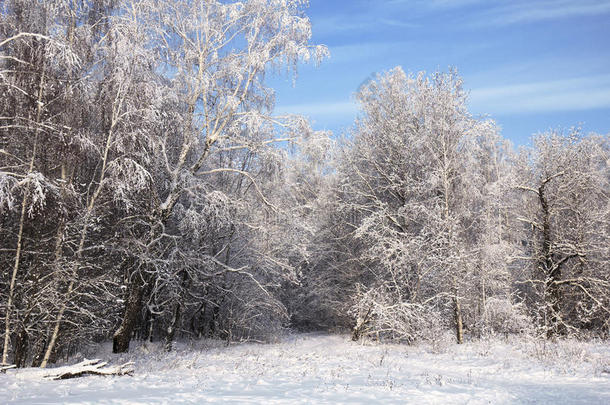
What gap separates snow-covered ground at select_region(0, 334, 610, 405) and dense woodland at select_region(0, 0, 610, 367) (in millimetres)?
2292

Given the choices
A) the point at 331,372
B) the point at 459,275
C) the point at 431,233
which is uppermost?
the point at 431,233

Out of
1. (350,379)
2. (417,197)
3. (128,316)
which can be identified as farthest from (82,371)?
(417,197)

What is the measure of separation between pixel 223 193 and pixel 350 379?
7651 millimetres

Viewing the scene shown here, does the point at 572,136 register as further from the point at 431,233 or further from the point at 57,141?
the point at 57,141

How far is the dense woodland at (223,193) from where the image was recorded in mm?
10367

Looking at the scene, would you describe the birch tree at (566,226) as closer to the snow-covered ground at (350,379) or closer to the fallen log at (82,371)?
the snow-covered ground at (350,379)

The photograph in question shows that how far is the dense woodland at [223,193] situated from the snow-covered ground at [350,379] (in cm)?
229

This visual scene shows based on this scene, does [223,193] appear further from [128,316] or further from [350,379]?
[350,379]

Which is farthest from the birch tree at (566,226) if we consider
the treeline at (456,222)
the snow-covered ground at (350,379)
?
the snow-covered ground at (350,379)

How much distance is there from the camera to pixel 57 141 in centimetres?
1023

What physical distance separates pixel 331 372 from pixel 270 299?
750 centimetres

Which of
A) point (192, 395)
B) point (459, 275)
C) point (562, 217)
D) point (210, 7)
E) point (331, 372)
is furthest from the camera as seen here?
point (562, 217)

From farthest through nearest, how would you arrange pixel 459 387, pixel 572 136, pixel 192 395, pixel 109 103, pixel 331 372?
1. pixel 572 136
2. pixel 109 103
3. pixel 331 372
4. pixel 459 387
5. pixel 192 395

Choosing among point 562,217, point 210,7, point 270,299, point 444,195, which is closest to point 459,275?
point 444,195
